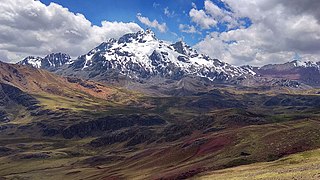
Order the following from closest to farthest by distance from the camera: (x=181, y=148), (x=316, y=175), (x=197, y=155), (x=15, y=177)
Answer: (x=316, y=175), (x=197, y=155), (x=181, y=148), (x=15, y=177)

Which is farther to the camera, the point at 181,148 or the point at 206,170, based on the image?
the point at 181,148

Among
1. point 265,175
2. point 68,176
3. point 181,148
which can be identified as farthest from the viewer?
point 68,176

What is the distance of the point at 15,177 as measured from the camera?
18888 cm

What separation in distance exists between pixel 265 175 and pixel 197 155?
61961mm

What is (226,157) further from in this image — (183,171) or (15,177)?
(15,177)

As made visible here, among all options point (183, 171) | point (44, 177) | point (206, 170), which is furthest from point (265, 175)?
point (44, 177)

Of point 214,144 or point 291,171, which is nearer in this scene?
point 291,171

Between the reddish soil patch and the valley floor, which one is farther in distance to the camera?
the reddish soil patch

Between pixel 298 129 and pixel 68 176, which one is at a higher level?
pixel 298 129

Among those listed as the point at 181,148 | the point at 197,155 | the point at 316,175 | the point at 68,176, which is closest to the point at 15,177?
the point at 68,176

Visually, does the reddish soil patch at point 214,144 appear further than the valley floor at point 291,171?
Yes

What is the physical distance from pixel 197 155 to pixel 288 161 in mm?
48969

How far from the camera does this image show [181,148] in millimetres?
144625

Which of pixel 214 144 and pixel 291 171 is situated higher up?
pixel 214 144
